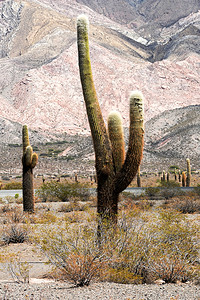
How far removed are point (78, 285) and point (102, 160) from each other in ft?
8.97

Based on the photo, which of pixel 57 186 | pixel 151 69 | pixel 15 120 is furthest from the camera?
pixel 151 69

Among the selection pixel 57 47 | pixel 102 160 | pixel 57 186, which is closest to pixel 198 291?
pixel 102 160

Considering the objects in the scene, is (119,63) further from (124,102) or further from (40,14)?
(40,14)

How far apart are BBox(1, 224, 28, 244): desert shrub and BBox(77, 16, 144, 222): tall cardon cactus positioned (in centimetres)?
344

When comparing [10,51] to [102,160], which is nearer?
[102,160]

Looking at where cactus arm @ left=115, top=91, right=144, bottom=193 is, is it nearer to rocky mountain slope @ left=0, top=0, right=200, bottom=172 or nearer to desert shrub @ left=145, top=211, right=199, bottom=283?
desert shrub @ left=145, top=211, right=199, bottom=283

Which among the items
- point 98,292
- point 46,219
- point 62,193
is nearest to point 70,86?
point 62,193

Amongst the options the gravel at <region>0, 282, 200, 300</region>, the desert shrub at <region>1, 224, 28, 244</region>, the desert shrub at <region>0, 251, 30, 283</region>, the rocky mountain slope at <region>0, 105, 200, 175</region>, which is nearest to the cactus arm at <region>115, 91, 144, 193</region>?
the gravel at <region>0, 282, 200, 300</region>

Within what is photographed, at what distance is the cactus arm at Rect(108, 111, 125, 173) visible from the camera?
8180 mm

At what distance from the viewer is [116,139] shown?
27.3 feet

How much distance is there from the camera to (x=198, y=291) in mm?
6219

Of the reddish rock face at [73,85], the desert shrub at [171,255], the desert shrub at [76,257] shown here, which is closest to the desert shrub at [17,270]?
the desert shrub at [76,257]

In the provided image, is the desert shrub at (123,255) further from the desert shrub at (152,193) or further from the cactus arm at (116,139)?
the desert shrub at (152,193)

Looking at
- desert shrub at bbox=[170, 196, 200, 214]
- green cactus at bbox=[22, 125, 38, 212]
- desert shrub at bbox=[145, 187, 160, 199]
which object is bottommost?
desert shrub at bbox=[170, 196, 200, 214]
